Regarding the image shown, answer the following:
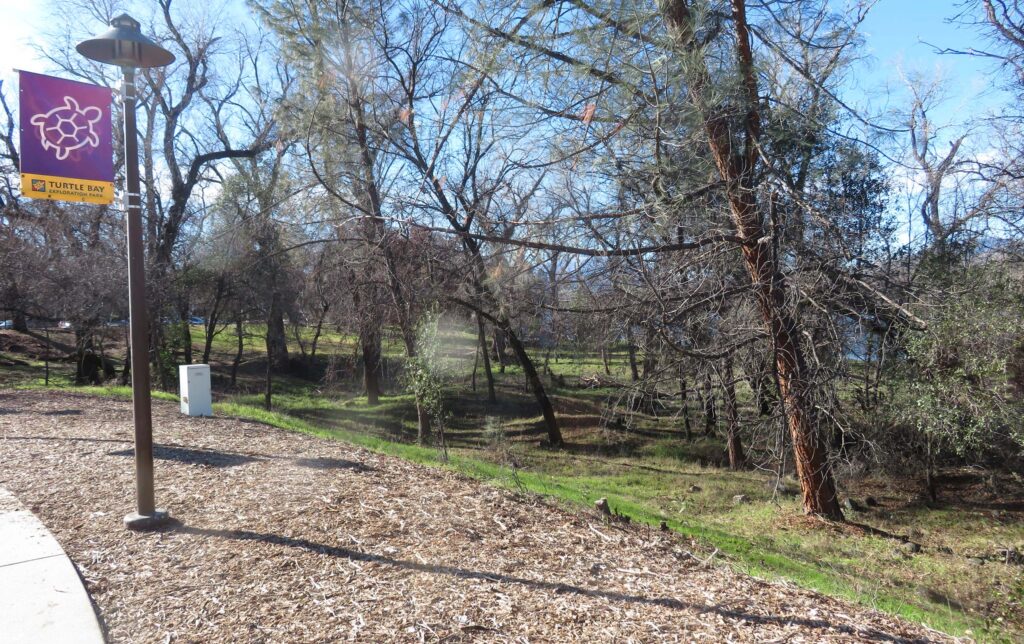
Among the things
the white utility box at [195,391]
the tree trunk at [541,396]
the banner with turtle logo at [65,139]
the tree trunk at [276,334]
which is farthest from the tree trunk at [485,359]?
the banner with turtle logo at [65,139]

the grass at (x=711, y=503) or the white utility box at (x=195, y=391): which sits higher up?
the white utility box at (x=195, y=391)

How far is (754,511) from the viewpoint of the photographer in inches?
405

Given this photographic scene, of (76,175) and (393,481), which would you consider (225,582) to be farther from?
(76,175)

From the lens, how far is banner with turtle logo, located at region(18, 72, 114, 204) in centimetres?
517

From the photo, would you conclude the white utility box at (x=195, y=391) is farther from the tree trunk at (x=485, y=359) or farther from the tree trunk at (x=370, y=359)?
the tree trunk at (x=485, y=359)

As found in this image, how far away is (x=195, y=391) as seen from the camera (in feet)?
36.7

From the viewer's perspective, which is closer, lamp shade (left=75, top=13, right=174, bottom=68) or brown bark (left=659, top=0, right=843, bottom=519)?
lamp shade (left=75, top=13, right=174, bottom=68)

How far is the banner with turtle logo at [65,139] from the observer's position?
5172 millimetres

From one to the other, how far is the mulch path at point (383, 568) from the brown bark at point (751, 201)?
3.08m

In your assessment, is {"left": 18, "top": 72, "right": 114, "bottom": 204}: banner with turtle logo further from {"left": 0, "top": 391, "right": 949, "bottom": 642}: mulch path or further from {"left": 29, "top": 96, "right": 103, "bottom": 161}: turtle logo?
{"left": 0, "top": 391, "right": 949, "bottom": 642}: mulch path

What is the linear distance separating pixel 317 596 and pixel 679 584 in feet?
6.87

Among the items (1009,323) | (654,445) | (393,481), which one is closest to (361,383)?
(654,445)

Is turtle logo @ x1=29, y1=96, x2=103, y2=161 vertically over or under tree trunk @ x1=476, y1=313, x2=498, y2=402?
over

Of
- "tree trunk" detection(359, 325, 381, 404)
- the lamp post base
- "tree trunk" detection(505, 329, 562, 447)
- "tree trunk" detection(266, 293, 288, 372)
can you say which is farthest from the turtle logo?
"tree trunk" detection(266, 293, 288, 372)
